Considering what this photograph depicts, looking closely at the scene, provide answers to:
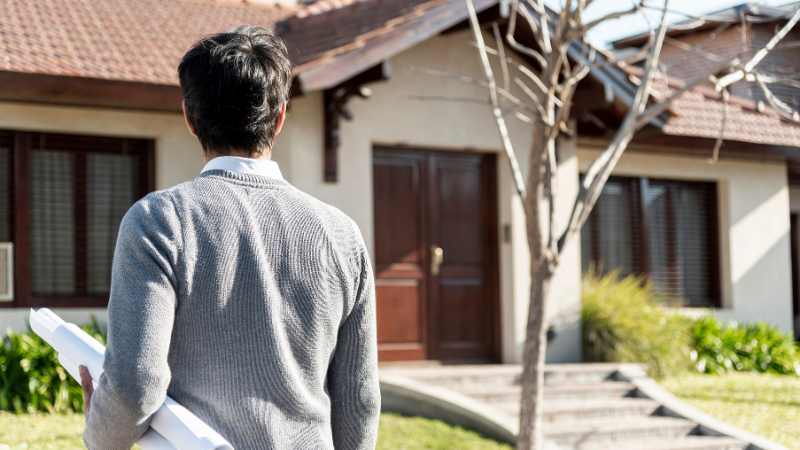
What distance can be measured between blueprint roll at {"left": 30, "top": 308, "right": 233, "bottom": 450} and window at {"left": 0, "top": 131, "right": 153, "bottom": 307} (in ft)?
21.7

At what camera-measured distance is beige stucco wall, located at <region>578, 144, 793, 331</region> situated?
11469 mm

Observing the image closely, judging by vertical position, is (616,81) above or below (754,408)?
above

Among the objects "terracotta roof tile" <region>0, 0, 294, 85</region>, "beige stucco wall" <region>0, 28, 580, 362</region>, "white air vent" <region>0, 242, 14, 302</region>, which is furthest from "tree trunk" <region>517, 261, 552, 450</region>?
→ "white air vent" <region>0, 242, 14, 302</region>

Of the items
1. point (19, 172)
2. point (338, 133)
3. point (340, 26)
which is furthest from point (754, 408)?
point (19, 172)

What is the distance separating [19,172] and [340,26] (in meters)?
3.56

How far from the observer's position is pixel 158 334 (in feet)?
4.74

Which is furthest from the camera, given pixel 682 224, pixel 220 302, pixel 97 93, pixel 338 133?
pixel 682 224

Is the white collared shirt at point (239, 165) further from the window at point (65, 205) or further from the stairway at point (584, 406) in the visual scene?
the window at point (65, 205)

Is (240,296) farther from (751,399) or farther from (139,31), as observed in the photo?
(751,399)

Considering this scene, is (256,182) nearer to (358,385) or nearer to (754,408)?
(358,385)

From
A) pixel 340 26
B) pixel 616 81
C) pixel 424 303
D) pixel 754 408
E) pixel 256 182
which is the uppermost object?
pixel 340 26

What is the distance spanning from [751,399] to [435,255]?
12.0 feet

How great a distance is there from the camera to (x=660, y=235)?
37.4ft

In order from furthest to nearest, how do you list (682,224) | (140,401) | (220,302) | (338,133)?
(682,224)
(338,133)
(220,302)
(140,401)
